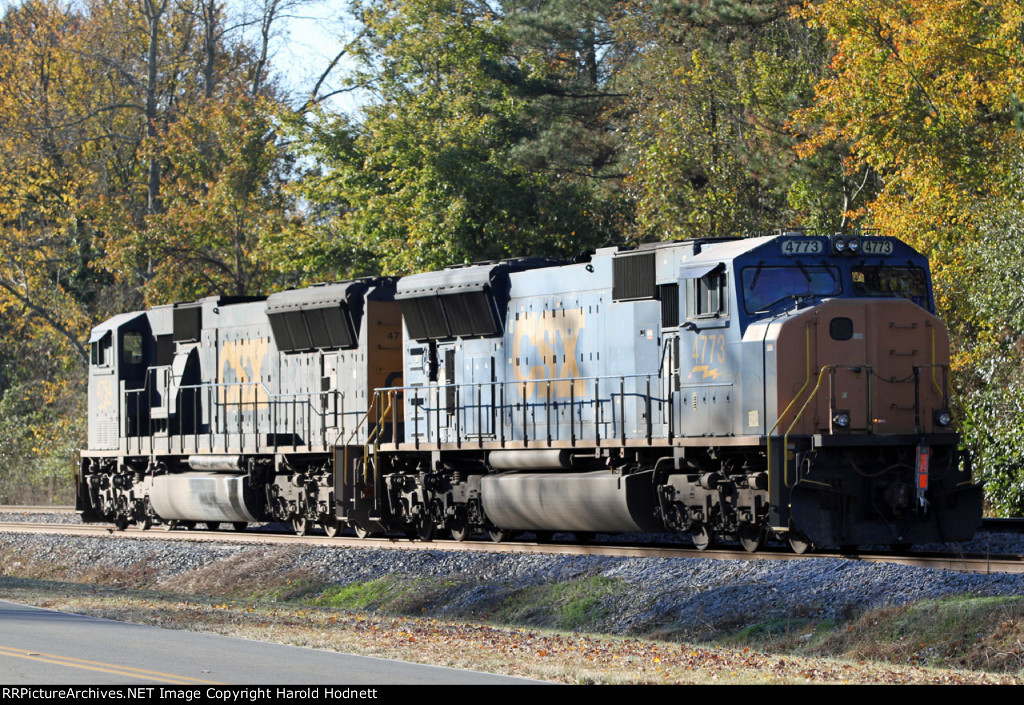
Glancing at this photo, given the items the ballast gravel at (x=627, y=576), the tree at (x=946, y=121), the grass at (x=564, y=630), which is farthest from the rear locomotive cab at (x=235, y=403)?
the tree at (x=946, y=121)

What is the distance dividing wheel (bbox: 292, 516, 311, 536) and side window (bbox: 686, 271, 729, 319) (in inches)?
349

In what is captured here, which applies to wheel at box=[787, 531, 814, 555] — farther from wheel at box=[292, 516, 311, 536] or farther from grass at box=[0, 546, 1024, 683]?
wheel at box=[292, 516, 311, 536]

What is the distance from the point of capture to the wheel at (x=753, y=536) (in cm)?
1565

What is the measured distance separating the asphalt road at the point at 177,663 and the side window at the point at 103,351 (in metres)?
15.8

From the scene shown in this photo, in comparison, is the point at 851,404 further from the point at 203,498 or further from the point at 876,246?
the point at 203,498

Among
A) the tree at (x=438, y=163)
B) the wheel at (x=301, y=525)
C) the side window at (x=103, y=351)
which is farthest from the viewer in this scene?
the tree at (x=438, y=163)

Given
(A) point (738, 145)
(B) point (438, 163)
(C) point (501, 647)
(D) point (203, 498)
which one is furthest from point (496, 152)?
(C) point (501, 647)

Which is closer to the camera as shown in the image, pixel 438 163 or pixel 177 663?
pixel 177 663

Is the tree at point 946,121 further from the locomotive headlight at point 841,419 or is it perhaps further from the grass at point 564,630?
the grass at point 564,630

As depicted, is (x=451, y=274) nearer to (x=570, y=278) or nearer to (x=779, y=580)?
(x=570, y=278)

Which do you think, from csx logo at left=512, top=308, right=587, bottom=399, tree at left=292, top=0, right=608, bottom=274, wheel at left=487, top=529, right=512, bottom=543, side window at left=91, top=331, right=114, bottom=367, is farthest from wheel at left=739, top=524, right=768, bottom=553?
tree at left=292, top=0, right=608, bottom=274

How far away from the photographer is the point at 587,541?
19.5 metres

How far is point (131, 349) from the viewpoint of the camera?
85.4 feet

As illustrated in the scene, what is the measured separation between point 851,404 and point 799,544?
171 cm
